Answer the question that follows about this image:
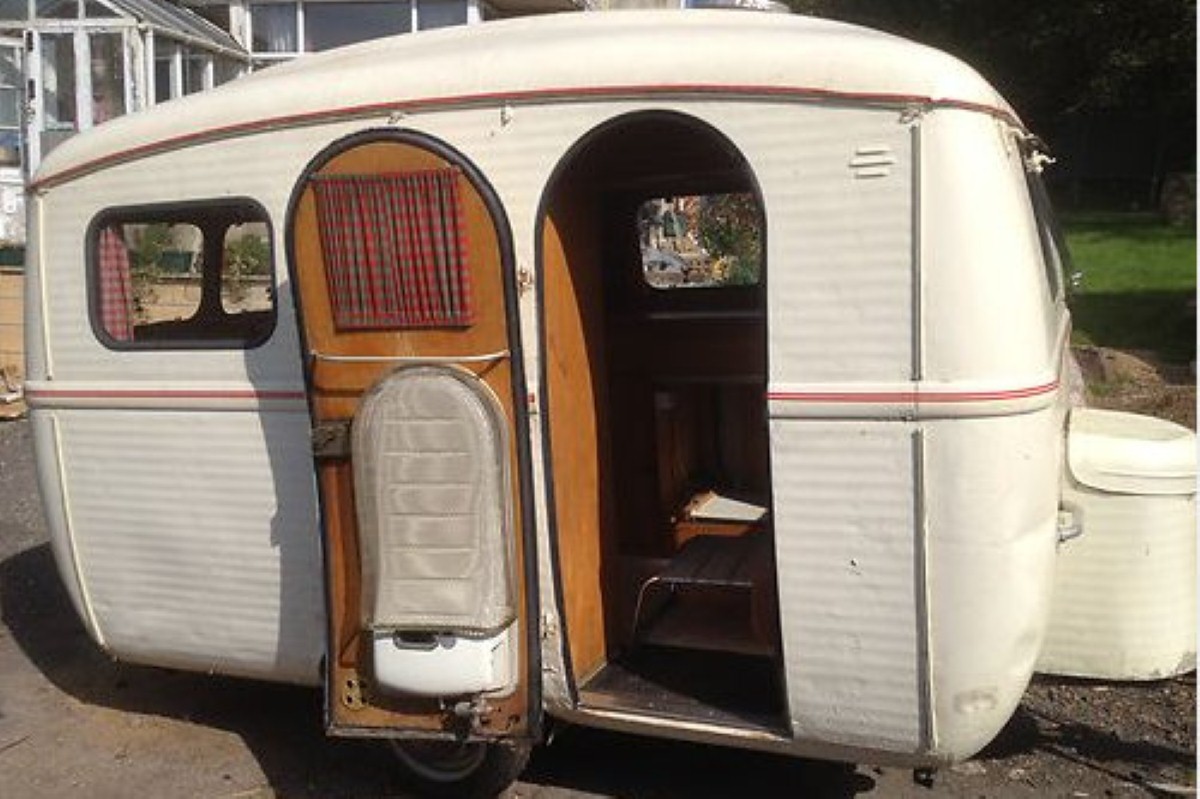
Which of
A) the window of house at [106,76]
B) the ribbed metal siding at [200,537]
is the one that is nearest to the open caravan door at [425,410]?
the ribbed metal siding at [200,537]

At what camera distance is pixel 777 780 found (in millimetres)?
4855

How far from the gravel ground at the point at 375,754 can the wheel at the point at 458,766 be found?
0.53 feet

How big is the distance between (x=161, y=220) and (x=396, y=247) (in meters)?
1.44

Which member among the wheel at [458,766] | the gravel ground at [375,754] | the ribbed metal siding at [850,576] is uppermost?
the ribbed metal siding at [850,576]

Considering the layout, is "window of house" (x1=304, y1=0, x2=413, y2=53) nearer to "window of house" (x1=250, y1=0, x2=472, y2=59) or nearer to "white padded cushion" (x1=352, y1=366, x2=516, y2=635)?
"window of house" (x1=250, y1=0, x2=472, y2=59)

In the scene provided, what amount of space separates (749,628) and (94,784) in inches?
104

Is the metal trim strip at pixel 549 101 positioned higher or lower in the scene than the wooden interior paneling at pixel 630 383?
higher

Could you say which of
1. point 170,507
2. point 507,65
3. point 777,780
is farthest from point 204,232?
point 777,780

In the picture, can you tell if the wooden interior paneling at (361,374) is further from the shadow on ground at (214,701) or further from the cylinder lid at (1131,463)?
the cylinder lid at (1131,463)

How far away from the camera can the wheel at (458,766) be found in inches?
180

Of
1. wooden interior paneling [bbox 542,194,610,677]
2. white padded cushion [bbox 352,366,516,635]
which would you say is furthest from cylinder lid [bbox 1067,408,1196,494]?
white padded cushion [bbox 352,366,516,635]

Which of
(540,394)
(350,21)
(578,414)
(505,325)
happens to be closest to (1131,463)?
(578,414)

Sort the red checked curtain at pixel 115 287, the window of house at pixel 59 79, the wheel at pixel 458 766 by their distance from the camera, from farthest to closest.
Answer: the window of house at pixel 59 79, the red checked curtain at pixel 115 287, the wheel at pixel 458 766

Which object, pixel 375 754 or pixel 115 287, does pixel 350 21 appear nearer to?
pixel 115 287
